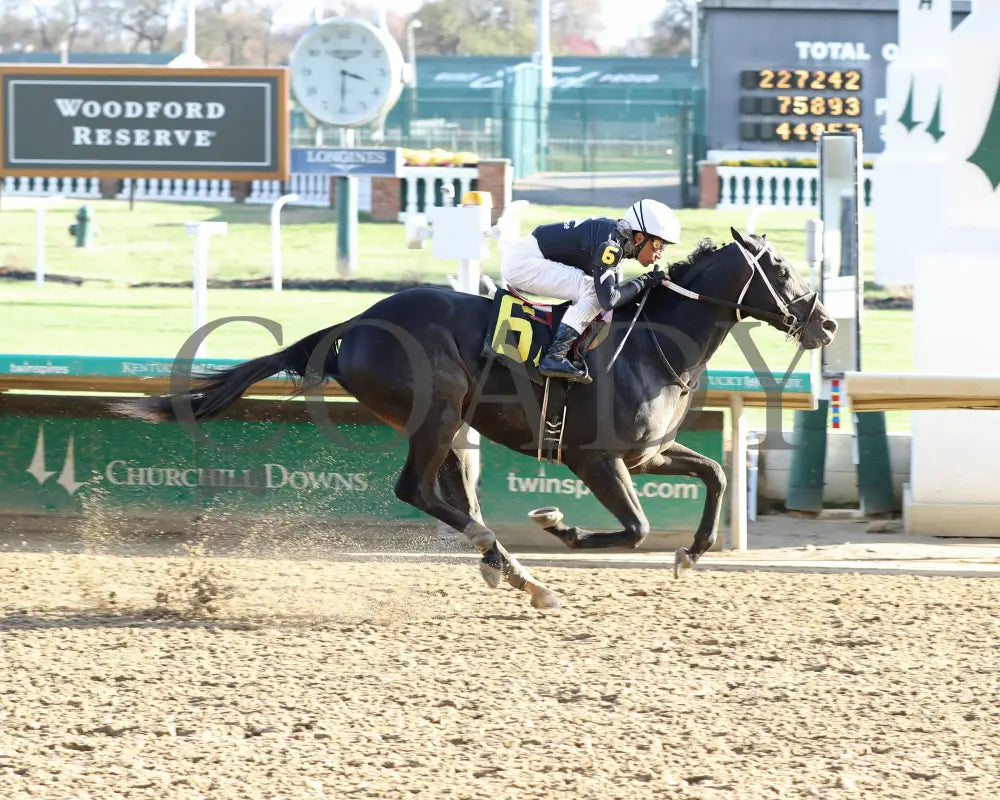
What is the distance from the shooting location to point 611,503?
19.8ft

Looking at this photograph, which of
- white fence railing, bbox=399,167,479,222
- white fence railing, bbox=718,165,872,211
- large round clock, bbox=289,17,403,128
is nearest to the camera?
large round clock, bbox=289,17,403,128

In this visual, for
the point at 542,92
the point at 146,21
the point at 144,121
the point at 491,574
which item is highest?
the point at 146,21

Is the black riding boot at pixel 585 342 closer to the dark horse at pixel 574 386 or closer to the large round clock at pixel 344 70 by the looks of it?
the dark horse at pixel 574 386

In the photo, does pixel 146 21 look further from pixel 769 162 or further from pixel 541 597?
pixel 541 597

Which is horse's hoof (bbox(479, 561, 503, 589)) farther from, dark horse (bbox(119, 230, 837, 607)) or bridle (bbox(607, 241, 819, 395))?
bridle (bbox(607, 241, 819, 395))

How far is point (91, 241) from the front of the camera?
803 inches

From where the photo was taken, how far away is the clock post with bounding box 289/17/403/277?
533 inches

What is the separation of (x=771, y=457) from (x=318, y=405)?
8.90 ft

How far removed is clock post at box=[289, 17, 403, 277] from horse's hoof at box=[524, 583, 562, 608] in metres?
7.99

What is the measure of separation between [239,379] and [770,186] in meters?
18.0

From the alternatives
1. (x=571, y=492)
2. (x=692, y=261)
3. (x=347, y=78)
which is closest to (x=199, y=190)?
(x=347, y=78)

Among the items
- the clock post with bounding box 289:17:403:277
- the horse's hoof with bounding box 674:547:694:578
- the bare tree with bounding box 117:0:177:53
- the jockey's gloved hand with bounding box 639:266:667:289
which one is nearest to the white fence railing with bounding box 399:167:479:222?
the clock post with bounding box 289:17:403:277

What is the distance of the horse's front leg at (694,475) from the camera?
633cm

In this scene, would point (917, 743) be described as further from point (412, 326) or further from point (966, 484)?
point (966, 484)
